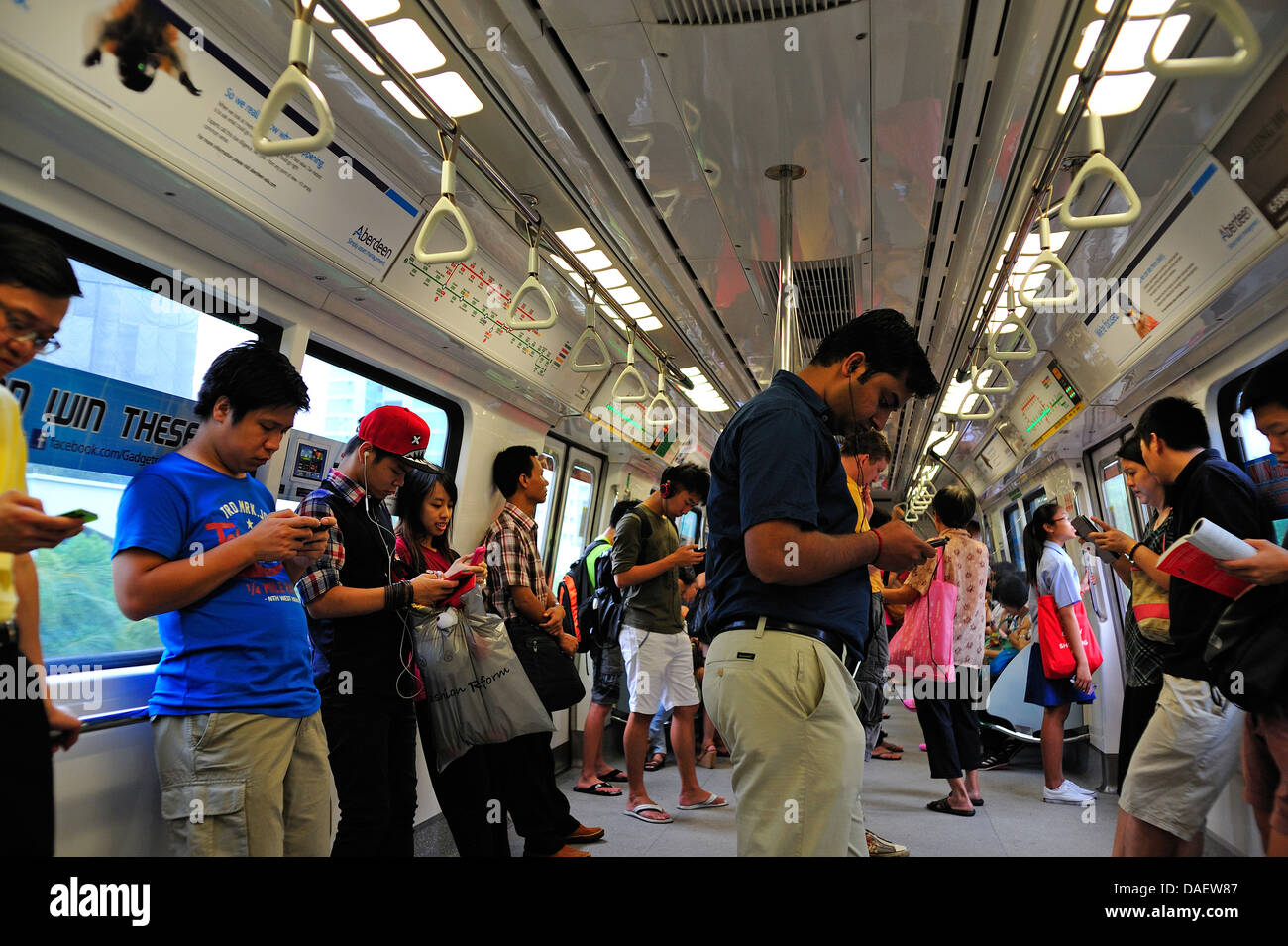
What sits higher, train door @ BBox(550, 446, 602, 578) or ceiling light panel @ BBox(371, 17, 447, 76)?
ceiling light panel @ BBox(371, 17, 447, 76)

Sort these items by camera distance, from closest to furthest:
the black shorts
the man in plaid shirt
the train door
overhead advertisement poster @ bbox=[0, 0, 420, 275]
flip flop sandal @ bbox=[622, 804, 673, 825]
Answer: overhead advertisement poster @ bbox=[0, 0, 420, 275], the man in plaid shirt, flip flop sandal @ bbox=[622, 804, 673, 825], the black shorts, the train door

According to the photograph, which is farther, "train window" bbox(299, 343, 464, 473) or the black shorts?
the black shorts

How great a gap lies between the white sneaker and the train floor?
61mm

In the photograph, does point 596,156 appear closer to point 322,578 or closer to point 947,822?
point 322,578

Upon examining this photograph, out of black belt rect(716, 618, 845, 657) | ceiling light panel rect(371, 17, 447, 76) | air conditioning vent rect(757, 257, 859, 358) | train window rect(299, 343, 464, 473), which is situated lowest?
black belt rect(716, 618, 845, 657)


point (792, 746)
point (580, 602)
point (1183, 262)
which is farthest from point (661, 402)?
point (792, 746)

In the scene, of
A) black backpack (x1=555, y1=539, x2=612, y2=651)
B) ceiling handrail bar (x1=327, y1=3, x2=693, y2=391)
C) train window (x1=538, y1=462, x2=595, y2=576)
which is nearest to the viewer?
ceiling handrail bar (x1=327, y1=3, x2=693, y2=391)

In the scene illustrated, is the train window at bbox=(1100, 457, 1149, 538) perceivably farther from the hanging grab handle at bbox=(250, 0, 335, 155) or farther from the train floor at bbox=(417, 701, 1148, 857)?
the hanging grab handle at bbox=(250, 0, 335, 155)

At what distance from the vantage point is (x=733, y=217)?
3.97 meters

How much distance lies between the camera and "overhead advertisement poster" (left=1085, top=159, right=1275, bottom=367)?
3.07 m

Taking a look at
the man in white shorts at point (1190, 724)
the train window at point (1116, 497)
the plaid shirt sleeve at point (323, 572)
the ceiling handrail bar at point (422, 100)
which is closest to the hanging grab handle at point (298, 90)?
the ceiling handrail bar at point (422, 100)

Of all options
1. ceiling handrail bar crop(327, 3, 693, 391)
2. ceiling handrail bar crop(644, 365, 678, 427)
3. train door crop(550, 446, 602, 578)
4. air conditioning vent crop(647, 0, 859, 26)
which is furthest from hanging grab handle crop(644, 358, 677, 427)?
air conditioning vent crop(647, 0, 859, 26)

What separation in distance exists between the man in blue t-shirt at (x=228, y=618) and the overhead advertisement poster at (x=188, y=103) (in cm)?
70

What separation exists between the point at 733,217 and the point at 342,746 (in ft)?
9.79
